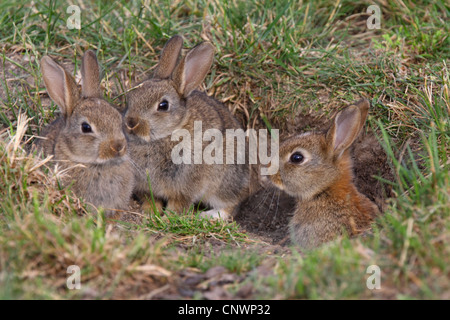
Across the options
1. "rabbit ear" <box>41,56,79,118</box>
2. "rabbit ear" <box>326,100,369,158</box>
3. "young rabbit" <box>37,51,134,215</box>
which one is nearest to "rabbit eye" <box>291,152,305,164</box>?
"rabbit ear" <box>326,100,369,158</box>

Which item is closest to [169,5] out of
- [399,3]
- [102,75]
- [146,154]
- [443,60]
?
[102,75]

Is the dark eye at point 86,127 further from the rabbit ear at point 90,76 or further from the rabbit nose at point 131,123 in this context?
the rabbit nose at point 131,123

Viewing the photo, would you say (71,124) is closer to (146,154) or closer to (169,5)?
(146,154)

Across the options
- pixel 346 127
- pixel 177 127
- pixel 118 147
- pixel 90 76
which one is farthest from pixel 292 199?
pixel 90 76

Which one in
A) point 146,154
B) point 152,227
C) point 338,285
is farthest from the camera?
point 146,154

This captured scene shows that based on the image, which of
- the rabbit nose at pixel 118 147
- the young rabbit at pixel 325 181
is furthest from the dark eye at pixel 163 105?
the young rabbit at pixel 325 181

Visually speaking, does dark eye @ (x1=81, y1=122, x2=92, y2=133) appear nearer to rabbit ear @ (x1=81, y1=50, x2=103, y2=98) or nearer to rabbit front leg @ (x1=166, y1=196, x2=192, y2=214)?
rabbit ear @ (x1=81, y1=50, x2=103, y2=98)
